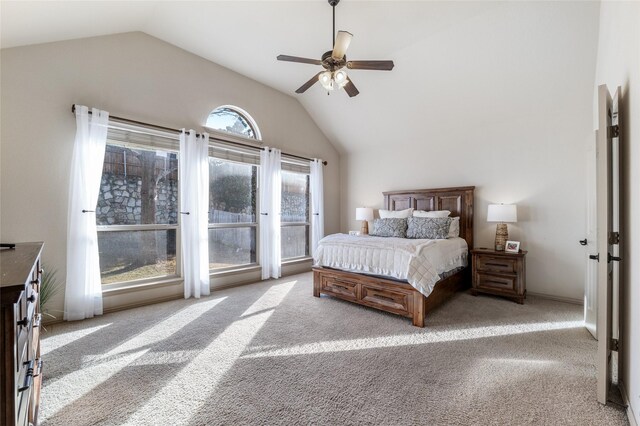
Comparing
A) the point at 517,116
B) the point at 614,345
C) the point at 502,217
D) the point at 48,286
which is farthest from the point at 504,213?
the point at 48,286

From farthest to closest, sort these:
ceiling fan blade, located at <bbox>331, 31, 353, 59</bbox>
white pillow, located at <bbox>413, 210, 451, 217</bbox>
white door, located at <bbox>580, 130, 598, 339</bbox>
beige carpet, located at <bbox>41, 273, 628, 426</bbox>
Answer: white pillow, located at <bbox>413, 210, 451, 217</bbox>
white door, located at <bbox>580, 130, 598, 339</bbox>
ceiling fan blade, located at <bbox>331, 31, 353, 59</bbox>
beige carpet, located at <bbox>41, 273, 628, 426</bbox>

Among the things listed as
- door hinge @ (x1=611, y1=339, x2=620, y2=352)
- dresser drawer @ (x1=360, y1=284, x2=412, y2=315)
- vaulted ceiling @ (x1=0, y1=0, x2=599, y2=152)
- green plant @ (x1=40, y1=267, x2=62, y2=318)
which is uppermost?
vaulted ceiling @ (x1=0, y1=0, x2=599, y2=152)

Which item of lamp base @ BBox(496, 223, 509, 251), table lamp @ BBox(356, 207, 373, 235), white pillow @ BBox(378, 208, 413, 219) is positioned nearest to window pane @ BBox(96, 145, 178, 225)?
table lamp @ BBox(356, 207, 373, 235)

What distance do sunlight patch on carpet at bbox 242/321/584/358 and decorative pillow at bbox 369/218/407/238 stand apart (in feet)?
5.94

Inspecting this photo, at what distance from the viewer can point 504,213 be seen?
148 inches

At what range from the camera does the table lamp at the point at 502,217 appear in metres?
3.74

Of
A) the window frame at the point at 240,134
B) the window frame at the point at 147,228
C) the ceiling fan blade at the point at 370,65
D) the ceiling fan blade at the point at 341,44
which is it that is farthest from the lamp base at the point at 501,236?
the window frame at the point at 147,228

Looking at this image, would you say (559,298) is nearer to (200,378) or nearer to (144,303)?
(200,378)

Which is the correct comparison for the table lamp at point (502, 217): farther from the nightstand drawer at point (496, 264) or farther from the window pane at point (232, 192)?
the window pane at point (232, 192)

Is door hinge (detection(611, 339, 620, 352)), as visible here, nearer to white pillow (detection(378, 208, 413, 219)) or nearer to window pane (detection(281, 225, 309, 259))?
white pillow (detection(378, 208, 413, 219))

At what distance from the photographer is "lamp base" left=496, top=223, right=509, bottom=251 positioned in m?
3.88

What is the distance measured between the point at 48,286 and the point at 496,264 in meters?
5.29

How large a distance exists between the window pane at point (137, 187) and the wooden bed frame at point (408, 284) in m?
2.30

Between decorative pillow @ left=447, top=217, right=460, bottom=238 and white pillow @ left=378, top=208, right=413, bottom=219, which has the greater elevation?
white pillow @ left=378, top=208, right=413, bottom=219
